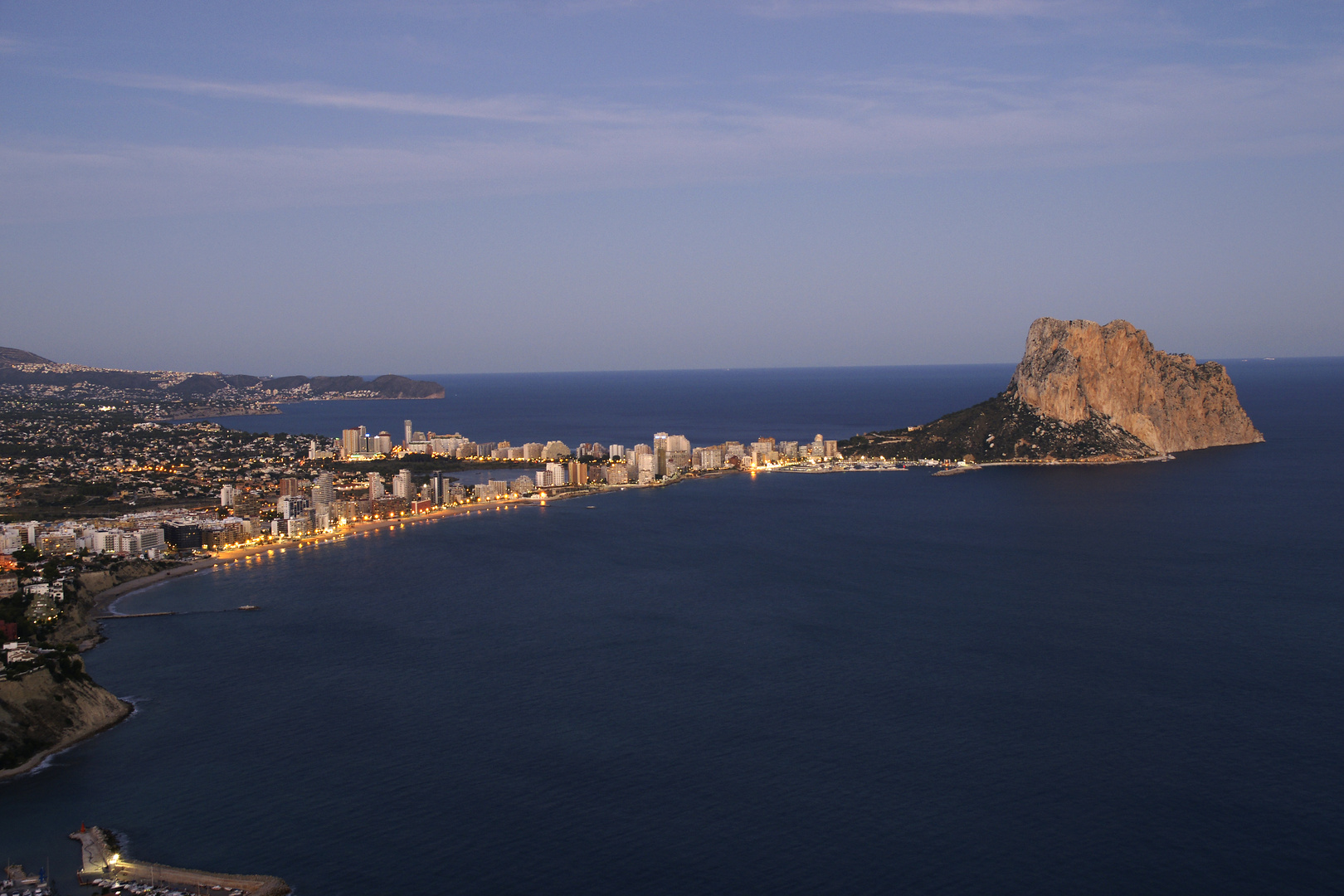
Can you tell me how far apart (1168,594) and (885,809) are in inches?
600

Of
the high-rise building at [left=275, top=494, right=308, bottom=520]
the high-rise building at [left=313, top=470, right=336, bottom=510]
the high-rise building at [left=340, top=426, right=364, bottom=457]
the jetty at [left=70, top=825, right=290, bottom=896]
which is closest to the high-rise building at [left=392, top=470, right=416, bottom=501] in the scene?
the high-rise building at [left=313, top=470, right=336, bottom=510]

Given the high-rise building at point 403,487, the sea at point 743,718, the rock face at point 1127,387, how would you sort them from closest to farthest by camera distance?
1. the sea at point 743,718
2. the high-rise building at point 403,487
3. the rock face at point 1127,387

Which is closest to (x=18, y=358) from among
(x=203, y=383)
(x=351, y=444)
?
(x=203, y=383)

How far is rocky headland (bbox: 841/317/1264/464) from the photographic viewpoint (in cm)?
6178

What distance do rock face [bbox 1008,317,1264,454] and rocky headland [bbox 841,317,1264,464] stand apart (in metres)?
0.05

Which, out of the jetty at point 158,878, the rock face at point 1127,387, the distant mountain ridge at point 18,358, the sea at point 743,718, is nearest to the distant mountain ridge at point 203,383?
the distant mountain ridge at point 18,358

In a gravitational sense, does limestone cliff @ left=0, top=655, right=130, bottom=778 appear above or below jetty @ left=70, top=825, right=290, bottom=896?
above

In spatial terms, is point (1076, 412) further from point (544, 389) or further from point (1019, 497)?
point (544, 389)

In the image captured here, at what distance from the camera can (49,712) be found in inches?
748

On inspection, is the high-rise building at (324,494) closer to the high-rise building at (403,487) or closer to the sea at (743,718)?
the high-rise building at (403,487)

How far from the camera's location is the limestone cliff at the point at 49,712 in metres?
18.0

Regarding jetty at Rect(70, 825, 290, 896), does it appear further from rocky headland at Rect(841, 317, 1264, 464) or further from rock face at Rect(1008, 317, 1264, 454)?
rock face at Rect(1008, 317, 1264, 454)

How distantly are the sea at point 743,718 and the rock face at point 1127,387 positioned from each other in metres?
24.9

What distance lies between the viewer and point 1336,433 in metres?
70.5
